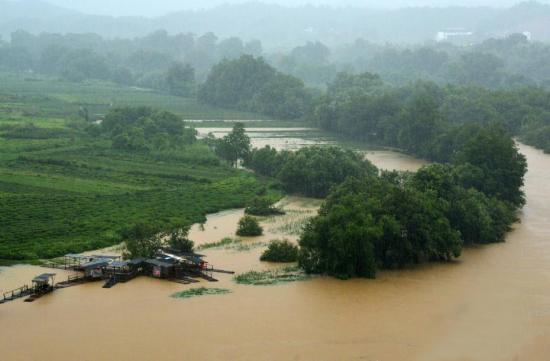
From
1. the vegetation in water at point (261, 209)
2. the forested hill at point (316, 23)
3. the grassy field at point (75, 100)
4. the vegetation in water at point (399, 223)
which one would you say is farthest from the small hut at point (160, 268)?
the forested hill at point (316, 23)

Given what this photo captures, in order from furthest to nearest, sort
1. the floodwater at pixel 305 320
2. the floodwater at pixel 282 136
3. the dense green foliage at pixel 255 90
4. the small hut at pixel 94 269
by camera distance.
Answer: the dense green foliage at pixel 255 90 → the floodwater at pixel 282 136 → the small hut at pixel 94 269 → the floodwater at pixel 305 320

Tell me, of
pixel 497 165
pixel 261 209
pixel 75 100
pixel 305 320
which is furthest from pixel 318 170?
pixel 75 100

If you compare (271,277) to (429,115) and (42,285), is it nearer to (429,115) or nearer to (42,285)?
(42,285)

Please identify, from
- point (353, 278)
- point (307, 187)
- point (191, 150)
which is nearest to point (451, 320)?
point (353, 278)

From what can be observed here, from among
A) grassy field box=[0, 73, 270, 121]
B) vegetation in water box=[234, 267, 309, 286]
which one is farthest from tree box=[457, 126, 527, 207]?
grassy field box=[0, 73, 270, 121]

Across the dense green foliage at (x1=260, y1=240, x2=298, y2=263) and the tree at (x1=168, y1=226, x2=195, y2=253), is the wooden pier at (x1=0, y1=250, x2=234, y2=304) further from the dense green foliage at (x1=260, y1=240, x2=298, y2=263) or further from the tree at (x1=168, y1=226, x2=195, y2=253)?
the dense green foliage at (x1=260, y1=240, x2=298, y2=263)

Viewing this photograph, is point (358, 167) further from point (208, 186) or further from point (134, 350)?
point (134, 350)

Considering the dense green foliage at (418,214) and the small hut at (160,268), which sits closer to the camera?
the small hut at (160,268)

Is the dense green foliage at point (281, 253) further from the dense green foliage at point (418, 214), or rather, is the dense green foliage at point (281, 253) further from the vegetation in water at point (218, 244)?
the vegetation in water at point (218, 244)
